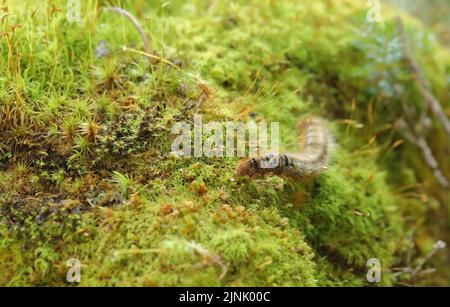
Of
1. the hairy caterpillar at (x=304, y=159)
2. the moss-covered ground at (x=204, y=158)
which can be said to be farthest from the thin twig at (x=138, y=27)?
the hairy caterpillar at (x=304, y=159)

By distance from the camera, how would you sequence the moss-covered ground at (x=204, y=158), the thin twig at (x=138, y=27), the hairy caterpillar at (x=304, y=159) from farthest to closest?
1. the thin twig at (x=138, y=27)
2. the hairy caterpillar at (x=304, y=159)
3. the moss-covered ground at (x=204, y=158)

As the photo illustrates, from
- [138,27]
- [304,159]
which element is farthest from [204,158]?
[138,27]

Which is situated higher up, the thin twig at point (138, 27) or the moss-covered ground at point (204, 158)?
the thin twig at point (138, 27)

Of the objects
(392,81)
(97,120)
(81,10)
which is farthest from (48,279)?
(392,81)

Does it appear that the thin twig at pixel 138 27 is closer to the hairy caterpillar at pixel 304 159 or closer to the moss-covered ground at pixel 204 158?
the moss-covered ground at pixel 204 158

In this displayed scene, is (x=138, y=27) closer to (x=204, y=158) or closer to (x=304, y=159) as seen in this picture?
(x=204, y=158)

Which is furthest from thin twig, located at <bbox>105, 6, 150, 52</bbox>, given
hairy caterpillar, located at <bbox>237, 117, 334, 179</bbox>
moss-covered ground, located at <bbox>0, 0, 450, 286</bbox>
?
hairy caterpillar, located at <bbox>237, 117, 334, 179</bbox>
